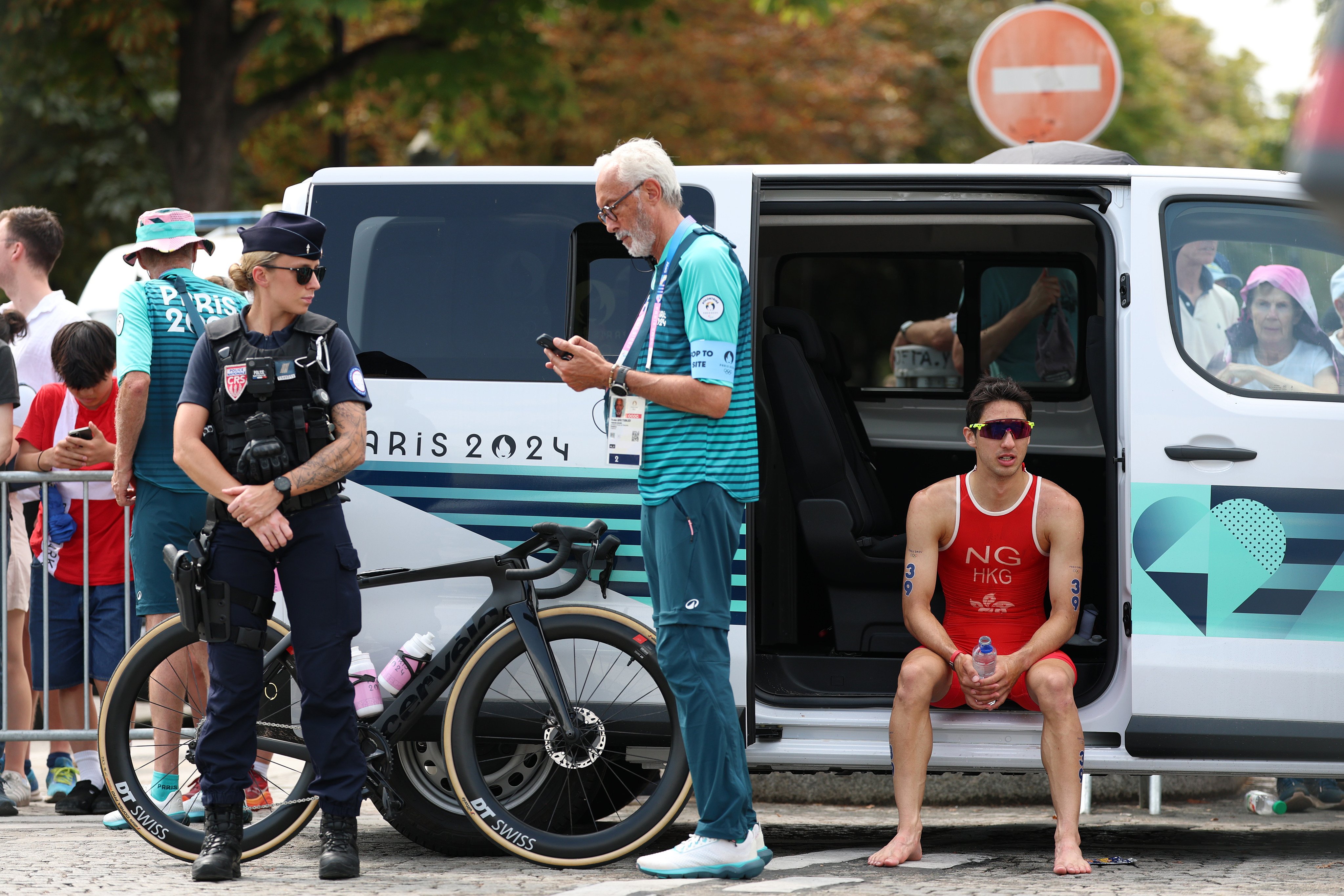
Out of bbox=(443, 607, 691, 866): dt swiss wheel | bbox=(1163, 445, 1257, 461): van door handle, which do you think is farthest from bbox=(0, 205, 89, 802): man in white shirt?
bbox=(1163, 445, 1257, 461): van door handle

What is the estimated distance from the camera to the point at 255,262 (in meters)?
4.18

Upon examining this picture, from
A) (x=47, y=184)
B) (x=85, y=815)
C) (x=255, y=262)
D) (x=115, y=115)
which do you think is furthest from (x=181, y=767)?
(x=47, y=184)

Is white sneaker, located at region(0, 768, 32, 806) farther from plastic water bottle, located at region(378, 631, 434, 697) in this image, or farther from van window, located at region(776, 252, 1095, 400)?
van window, located at region(776, 252, 1095, 400)

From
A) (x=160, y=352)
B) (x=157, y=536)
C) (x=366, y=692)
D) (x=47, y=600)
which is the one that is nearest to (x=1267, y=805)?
(x=366, y=692)

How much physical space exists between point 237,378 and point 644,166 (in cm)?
127

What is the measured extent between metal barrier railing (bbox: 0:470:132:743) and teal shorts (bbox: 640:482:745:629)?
2309mm

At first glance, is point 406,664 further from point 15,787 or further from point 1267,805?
point 1267,805

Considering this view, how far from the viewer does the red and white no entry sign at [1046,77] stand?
6.76 metres

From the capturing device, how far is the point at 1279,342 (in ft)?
14.5

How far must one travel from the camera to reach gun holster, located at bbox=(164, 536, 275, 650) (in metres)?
4.13

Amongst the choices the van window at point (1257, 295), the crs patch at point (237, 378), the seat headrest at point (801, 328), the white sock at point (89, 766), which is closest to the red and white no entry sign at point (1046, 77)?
the seat headrest at point (801, 328)

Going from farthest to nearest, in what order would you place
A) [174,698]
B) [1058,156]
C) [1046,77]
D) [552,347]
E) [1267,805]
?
[1046,77] < [1267,805] < [1058,156] < [174,698] < [552,347]

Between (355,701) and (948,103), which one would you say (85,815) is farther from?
(948,103)

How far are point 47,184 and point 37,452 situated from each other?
13.8 metres
